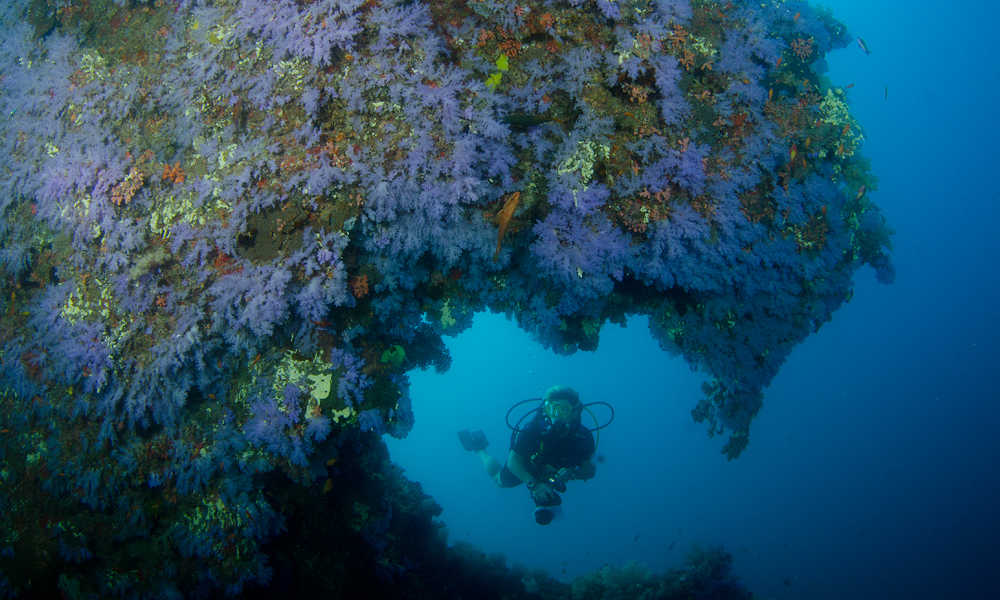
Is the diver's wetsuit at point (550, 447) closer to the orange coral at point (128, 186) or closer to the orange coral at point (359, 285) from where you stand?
the orange coral at point (359, 285)

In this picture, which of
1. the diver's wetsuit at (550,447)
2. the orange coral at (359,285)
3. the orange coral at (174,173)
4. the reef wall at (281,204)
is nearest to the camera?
the reef wall at (281,204)

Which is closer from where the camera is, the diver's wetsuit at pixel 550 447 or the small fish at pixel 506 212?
the small fish at pixel 506 212

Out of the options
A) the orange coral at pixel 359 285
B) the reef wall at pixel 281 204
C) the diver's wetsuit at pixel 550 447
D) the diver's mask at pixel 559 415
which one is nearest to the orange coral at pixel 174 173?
the reef wall at pixel 281 204

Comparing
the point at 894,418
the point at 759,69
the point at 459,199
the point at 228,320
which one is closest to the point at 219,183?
the point at 228,320

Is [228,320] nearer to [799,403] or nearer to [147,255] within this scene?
[147,255]

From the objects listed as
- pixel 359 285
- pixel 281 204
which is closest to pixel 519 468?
pixel 359 285

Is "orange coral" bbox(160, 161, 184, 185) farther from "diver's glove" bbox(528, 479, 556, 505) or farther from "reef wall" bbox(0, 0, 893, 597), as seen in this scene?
"diver's glove" bbox(528, 479, 556, 505)

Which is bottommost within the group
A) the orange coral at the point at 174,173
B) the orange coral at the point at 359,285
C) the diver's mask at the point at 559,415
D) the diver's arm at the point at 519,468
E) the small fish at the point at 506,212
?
the orange coral at the point at 359,285

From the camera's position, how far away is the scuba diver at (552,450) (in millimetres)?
9562

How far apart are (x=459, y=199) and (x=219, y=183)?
1.84m

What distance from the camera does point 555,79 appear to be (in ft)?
10.1

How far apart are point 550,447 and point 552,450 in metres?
0.10

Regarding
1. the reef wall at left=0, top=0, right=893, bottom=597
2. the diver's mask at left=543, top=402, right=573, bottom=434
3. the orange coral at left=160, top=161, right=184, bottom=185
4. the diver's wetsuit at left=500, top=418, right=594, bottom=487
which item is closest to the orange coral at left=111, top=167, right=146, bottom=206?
the reef wall at left=0, top=0, right=893, bottom=597

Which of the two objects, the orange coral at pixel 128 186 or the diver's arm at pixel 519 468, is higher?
the diver's arm at pixel 519 468
